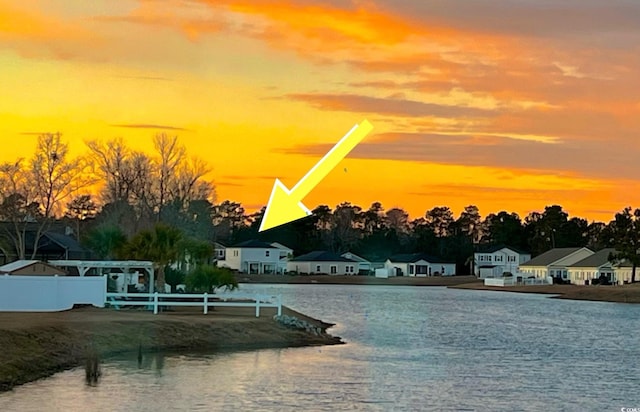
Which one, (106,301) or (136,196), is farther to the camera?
(136,196)

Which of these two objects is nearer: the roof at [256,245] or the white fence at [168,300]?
the white fence at [168,300]

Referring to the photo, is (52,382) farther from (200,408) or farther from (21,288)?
(21,288)

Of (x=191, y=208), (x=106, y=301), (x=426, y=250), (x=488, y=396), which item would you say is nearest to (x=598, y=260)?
(x=426, y=250)

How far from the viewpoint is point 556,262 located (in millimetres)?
149625

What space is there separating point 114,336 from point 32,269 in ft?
49.3

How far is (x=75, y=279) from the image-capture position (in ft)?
158

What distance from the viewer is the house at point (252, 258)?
552 ft

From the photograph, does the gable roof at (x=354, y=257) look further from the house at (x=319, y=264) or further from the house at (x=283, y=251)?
the house at (x=283, y=251)

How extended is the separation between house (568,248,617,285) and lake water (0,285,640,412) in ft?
274

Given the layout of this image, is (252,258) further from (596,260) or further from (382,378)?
(382,378)

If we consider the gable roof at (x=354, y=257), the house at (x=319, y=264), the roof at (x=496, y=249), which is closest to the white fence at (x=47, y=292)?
the house at (x=319, y=264)

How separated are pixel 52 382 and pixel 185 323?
45.3 feet

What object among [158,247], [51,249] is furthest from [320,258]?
[158,247]

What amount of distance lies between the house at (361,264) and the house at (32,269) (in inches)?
4930
